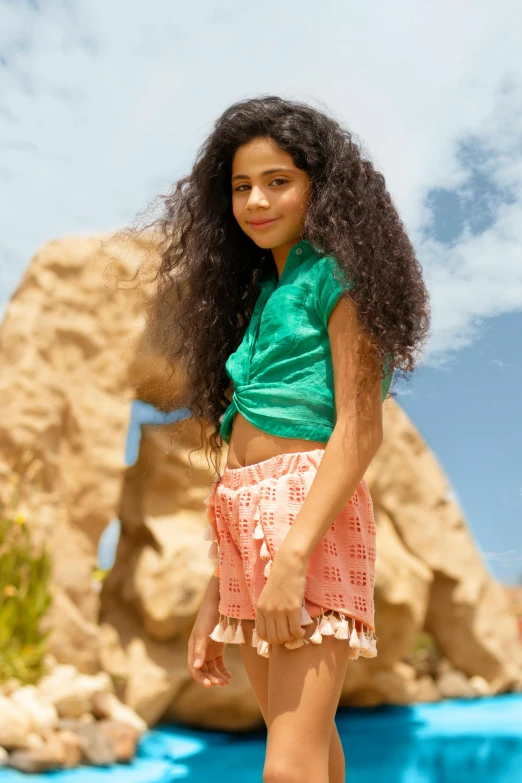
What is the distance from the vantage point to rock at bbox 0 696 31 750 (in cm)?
365

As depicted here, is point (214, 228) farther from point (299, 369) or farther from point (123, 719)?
point (123, 719)

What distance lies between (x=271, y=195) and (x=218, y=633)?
0.81m

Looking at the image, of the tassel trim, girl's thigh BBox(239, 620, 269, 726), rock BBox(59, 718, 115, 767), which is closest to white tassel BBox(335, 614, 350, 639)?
the tassel trim

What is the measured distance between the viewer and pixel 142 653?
183 inches

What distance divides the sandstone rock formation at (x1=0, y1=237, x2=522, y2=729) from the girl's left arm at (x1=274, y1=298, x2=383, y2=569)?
2790mm

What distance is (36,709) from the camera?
3826mm

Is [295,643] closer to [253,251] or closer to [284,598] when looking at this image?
[284,598]

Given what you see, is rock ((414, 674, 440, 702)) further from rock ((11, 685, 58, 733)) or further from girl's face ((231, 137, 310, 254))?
girl's face ((231, 137, 310, 254))

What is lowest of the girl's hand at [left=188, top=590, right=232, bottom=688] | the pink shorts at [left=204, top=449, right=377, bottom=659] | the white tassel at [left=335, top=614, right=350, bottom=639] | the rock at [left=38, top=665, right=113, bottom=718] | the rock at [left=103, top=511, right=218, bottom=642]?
the rock at [left=38, top=665, right=113, bottom=718]

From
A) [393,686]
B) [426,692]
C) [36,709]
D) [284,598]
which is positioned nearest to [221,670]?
[284,598]

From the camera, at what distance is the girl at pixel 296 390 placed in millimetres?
1349

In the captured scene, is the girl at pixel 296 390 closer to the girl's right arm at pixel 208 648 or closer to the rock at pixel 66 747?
the girl's right arm at pixel 208 648

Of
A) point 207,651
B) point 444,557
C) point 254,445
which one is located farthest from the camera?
point 444,557

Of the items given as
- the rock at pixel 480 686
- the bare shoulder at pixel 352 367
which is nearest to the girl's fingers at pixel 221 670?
the bare shoulder at pixel 352 367
